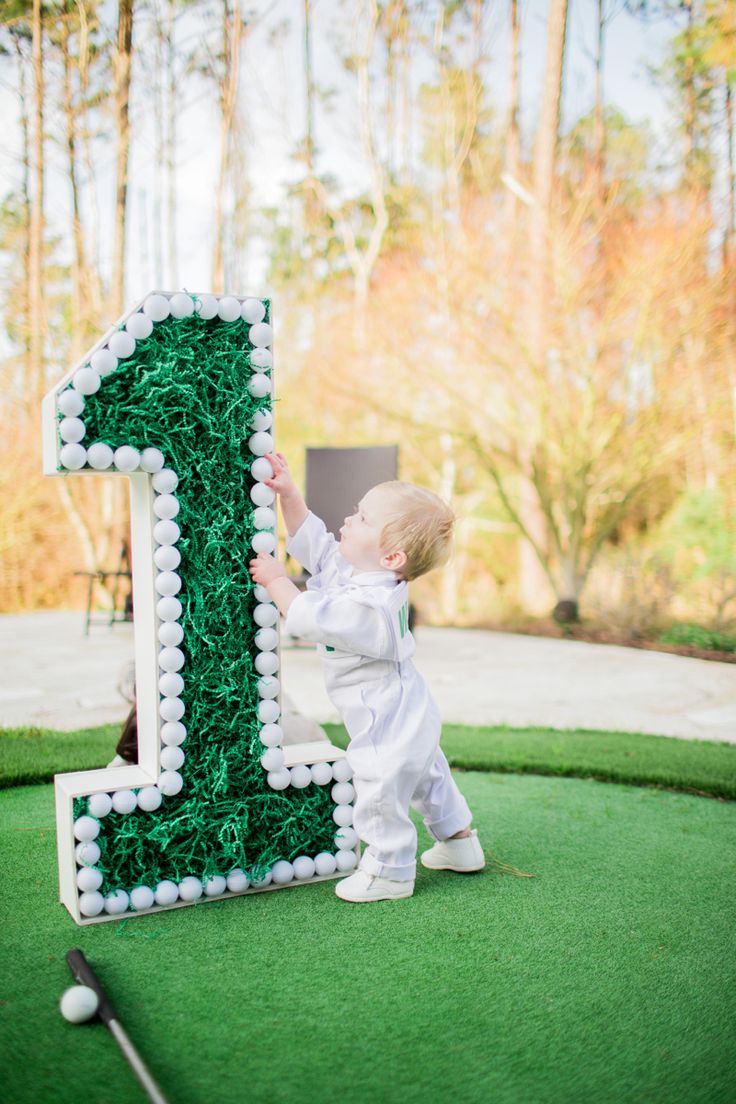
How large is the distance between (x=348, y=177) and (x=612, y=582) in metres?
7.51

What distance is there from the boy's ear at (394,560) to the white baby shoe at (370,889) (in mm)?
761

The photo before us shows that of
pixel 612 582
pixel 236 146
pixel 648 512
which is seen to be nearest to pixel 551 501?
pixel 612 582

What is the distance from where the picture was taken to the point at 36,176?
31.0 ft

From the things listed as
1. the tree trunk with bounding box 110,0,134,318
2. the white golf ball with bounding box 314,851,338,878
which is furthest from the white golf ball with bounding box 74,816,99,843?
the tree trunk with bounding box 110,0,134,318

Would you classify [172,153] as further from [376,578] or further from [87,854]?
[87,854]

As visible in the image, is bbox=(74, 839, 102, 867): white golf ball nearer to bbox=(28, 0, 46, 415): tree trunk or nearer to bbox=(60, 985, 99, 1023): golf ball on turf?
bbox=(60, 985, 99, 1023): golf ball on turf

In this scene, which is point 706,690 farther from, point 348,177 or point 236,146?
point 348,177

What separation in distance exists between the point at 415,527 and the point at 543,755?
6.30ft

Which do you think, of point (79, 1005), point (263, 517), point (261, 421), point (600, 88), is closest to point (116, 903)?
point (79, 1005)

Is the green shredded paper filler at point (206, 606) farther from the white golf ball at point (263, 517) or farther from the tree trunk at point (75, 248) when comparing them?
the tree trunk at point (75, 248)

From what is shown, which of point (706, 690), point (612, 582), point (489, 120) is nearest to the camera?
point (706, 690)

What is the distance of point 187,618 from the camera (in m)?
2.17

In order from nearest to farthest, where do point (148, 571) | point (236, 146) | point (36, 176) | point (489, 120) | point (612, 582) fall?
point (148, 571) < point (612, 582) < point (36, 176) < point (236, 146) < point (489, 120)

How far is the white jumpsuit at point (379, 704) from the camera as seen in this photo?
2.19m
